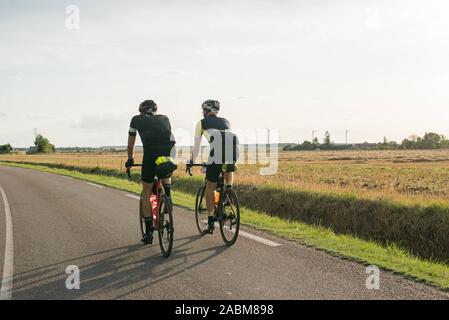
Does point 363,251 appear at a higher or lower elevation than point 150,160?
lower

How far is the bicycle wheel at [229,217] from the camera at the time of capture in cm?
707

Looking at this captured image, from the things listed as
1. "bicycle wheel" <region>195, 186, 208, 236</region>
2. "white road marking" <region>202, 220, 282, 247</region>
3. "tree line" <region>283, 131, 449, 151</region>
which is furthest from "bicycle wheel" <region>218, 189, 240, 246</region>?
"tree line" <region>283, 131, 449, 151</region>

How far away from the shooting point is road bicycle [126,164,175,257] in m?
6.37

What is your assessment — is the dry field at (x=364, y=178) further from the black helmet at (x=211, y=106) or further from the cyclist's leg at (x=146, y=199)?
the cyclist's leg at (x=146, y=199)

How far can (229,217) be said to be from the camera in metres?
7.18

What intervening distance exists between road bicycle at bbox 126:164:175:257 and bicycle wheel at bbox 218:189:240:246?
113 centimetres

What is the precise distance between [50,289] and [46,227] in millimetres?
4436

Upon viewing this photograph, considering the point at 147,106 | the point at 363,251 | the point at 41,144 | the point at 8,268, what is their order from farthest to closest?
1. the point at 41,144
2. the point at 363,251
3. the point at 147,106
4. the point at 8,268

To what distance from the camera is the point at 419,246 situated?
30.9ft

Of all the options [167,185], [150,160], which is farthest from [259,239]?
[150,160]

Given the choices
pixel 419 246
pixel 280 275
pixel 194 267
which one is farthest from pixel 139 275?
pixel 419 246

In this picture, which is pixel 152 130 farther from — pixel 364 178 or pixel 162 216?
pixel 364 178

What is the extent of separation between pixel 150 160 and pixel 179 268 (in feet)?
5.81
